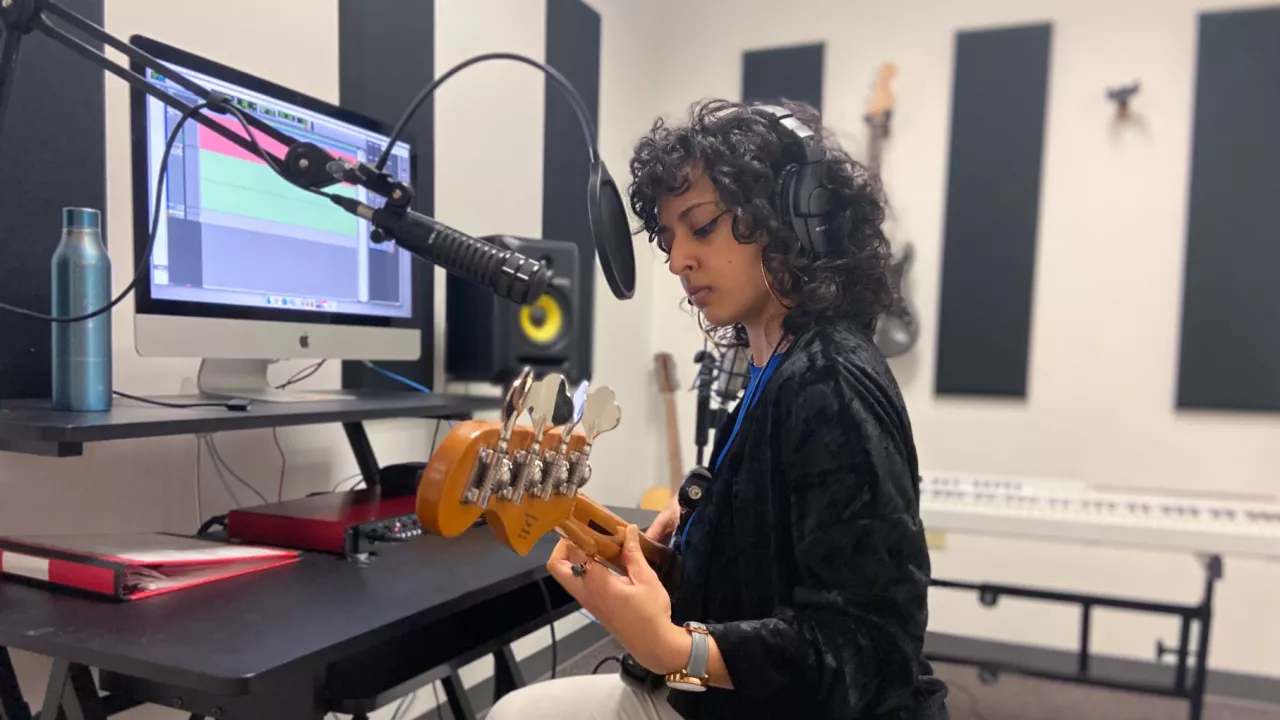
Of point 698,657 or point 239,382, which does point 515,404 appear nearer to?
point 698,657

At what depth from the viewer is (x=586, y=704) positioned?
1078mm

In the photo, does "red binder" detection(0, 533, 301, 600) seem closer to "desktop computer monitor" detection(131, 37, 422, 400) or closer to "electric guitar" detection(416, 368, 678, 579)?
"desktop computer monitor" detection(131, 37, 422, 400)

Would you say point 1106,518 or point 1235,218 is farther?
point 1235,218

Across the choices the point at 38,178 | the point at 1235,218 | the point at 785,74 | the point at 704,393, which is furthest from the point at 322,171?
the point at 1235,218

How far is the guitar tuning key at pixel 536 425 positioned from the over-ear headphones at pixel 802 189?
366 mm

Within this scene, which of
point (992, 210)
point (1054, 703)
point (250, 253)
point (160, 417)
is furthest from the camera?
point (992, 210)

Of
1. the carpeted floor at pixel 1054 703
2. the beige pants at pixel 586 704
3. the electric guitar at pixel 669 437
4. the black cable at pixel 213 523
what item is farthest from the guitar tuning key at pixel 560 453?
the electric guitar at pixel 669 437

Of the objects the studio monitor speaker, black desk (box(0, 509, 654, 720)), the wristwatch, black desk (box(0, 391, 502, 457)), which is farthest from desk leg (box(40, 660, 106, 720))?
the studio monitor speaker

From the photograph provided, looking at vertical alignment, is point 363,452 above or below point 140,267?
below

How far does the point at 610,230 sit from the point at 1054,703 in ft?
7.65

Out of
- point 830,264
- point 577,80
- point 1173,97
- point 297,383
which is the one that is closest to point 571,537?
point 830,264

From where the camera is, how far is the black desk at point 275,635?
705mm

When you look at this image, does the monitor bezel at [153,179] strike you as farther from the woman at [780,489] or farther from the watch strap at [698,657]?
the watch strap at [698,657]

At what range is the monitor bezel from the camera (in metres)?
1.03
